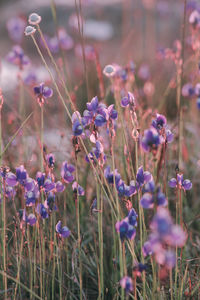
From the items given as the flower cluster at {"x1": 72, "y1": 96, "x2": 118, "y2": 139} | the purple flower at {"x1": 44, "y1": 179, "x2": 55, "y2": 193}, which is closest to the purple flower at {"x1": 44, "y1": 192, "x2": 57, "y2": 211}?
the purple flower at {"x1": 44, "y1": 179, "x2": 55, "y2": 193}

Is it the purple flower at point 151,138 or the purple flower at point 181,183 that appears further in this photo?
the purple flower at point 181,183

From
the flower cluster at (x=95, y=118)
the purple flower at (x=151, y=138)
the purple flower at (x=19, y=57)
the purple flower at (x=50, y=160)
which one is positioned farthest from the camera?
the purple flower at (x=19, y=57)

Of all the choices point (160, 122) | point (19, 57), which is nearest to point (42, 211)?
point (160, 122)

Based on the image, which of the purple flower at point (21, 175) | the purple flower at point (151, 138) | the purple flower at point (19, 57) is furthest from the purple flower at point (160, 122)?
the purple flower at point (19, 57)

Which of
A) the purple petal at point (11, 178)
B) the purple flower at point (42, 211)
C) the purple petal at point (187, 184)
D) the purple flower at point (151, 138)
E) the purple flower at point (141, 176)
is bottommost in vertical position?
the purple flower at point (42, 211)

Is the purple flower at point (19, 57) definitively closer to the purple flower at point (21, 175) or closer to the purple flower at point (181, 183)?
the purple flower at point (21, 175)

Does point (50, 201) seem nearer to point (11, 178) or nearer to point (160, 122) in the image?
point (11, 178)

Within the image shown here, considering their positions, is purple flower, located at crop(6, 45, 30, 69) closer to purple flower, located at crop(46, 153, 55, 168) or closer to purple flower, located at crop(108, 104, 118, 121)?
purple flower, located at crop(46, 153, 55, 168)

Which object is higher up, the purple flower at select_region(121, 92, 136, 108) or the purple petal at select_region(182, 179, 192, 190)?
the purple flower at select_region(121, 92, 136, 108)

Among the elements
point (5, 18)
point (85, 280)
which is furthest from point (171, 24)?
point (85, 280)

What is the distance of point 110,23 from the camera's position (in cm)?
848

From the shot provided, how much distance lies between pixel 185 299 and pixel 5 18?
9.07m

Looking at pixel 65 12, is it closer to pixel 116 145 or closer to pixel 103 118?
pixel 116 145

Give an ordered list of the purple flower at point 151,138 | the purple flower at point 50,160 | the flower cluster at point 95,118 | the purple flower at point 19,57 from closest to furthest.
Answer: the purple flower at point 151,138, the flower cluster at point 95,118, the purple flower at point 50,160, the purple flower at point 19,57
